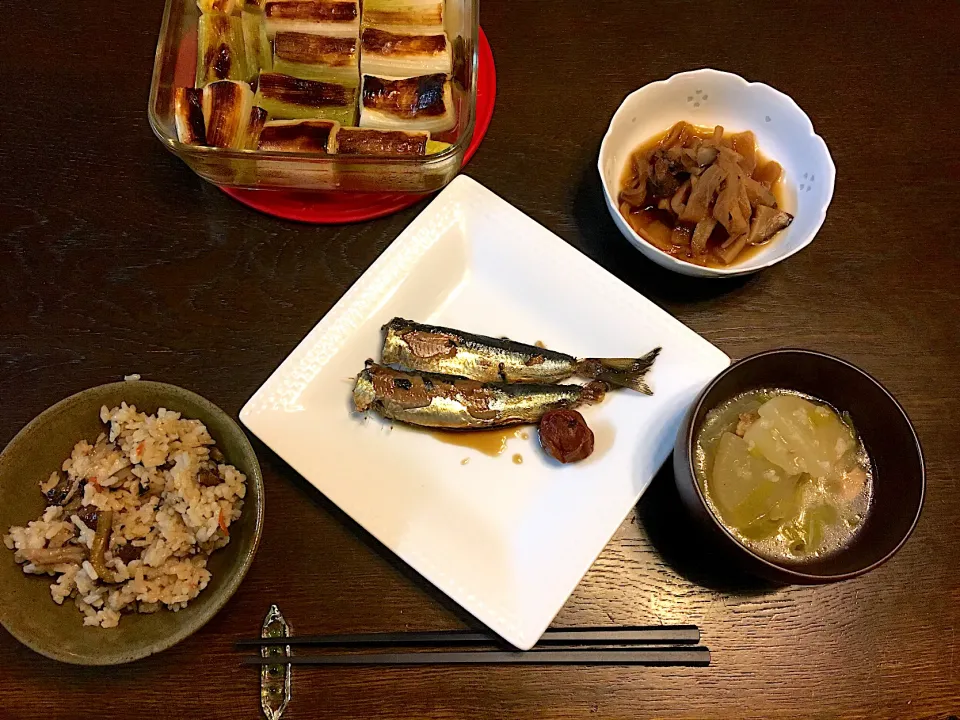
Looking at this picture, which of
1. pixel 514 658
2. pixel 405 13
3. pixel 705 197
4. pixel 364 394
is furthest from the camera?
pixel 405 13

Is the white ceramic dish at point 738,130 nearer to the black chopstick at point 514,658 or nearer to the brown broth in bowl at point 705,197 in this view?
the brown broth in bowl at point 705,197

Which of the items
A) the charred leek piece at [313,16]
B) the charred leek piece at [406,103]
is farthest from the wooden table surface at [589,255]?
the charred leek piece at [313,16]

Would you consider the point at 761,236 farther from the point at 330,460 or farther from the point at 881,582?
the point at 330,460

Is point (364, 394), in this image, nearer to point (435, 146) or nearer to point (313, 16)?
point (435, 146)

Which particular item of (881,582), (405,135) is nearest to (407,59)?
(405,135)

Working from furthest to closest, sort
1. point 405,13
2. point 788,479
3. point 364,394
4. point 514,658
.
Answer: point 405,13 → point 364,394 → point 514,658 → point 788,479

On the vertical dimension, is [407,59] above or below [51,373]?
above

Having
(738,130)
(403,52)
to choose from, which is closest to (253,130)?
(403,52)
